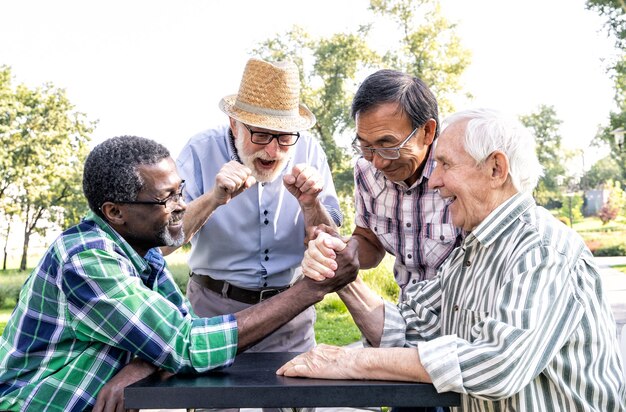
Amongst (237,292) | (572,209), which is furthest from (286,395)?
(572,209)

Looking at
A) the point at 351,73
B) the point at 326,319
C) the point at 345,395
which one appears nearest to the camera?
the point at 345,395

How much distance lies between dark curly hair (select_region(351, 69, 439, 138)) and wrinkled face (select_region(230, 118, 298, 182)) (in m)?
0.47

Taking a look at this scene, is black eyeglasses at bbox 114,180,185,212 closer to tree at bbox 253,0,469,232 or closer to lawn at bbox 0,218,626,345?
lawn at bbox 0,218,626,345

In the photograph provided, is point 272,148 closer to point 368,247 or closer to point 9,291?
point 368,247

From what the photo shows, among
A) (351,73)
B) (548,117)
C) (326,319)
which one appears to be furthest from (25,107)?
(548,117)

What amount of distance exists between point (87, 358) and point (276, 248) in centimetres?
147

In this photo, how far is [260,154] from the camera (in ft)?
10.3

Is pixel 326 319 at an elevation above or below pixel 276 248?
below

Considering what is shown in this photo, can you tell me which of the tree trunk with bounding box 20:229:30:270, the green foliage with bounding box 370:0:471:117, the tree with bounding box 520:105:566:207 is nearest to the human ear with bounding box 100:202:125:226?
the tree trunk with bounding box 20:229:30:270

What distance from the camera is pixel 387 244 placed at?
3.06m

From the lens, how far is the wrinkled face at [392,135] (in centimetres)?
270

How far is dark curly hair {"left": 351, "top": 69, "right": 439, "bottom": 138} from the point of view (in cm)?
271

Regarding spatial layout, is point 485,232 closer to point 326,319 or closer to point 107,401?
point 107,401

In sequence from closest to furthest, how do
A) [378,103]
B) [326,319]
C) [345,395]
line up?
1. [345,395]
2. [378,103]
3. [326,319]
